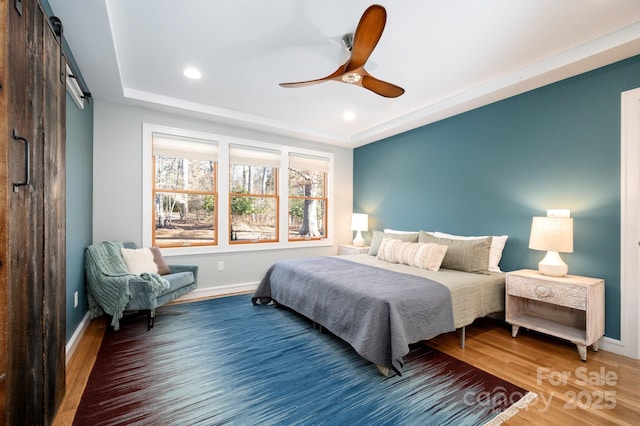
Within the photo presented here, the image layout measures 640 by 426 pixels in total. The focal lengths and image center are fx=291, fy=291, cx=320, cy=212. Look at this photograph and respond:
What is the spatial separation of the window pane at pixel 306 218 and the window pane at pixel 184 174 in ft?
4.63

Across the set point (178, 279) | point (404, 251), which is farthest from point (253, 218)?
point (404, 251)

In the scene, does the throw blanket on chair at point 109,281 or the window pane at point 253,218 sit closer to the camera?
the throw blanket on chair at point 109,281

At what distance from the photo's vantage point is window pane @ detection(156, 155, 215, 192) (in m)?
3.96

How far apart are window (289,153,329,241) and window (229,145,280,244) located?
13.6 inches

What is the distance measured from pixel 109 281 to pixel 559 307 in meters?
4.38

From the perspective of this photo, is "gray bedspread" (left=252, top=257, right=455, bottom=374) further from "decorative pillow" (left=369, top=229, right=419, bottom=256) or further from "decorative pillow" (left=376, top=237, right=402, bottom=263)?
"decorative pillow" (left=369, top=229, right=419, bottom=256)

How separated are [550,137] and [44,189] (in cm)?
409

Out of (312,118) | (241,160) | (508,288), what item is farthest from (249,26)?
(508,288)

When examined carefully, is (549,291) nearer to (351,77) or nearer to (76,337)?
(351,77)

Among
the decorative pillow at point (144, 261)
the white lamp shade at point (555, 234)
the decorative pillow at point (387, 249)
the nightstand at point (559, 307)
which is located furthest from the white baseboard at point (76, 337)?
the white lamp shade at point (555, 234)

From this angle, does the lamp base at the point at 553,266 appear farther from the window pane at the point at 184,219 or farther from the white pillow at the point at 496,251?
the window pane at the point at 184,219

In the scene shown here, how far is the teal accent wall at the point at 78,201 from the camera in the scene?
2500mm

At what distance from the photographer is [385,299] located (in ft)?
7.14

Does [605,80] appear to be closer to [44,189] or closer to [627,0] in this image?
[627,0]
